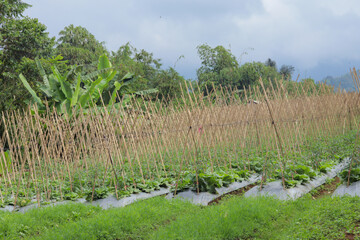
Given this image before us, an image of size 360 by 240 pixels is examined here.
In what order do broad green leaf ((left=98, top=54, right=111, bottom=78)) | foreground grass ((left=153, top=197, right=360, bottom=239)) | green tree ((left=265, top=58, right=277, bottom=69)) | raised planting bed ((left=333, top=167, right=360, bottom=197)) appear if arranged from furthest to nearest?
green tree ((left=265, top=58, right=277, bottom=69)) < broad green leaf ((left=98, top=54, right=111, bottom=78)) < raised planting bed ((left=333, top=167, right=360, bottom=197)) < foreground grass ((left=153, top=197, right=360, bottom=239))

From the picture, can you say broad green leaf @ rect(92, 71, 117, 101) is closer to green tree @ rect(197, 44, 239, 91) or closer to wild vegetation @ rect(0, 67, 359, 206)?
wild vegetation @ rect(0, 67, 359, 206)

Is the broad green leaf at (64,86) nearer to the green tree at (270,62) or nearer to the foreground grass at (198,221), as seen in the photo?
the foreground grass at (198,221)

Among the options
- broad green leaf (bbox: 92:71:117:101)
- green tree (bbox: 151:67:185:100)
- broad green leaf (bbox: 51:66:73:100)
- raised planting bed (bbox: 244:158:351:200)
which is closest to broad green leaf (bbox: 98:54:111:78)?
broad green leaf (bbox: 92:71:117:101)

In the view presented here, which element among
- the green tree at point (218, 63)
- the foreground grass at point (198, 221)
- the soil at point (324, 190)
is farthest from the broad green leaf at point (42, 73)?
the green tree at point (218, 63)

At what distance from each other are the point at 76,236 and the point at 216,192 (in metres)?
2.28

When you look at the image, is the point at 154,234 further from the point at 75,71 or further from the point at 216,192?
the point at 75,71

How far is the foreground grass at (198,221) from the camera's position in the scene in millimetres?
3629

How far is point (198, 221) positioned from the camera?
13.0 ft

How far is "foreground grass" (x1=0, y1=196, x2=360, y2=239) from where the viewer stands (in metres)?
3.63

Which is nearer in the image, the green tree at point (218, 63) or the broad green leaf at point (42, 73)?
the broad green leaf at point (42, 73)

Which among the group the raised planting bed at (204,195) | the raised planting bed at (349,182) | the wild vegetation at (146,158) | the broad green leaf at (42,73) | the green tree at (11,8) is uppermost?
the green tree at (11,8)

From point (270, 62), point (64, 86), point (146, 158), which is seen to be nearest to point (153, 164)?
point (146, 158)

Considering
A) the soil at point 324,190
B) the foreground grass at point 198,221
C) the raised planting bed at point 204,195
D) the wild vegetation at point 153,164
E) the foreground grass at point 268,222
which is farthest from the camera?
the soil at point 324,190

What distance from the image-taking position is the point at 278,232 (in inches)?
153
